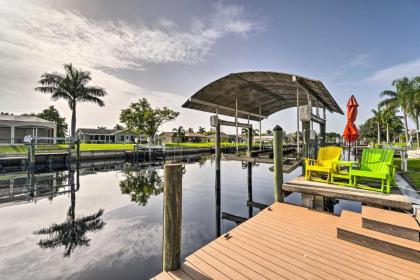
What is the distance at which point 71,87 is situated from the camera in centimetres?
2780

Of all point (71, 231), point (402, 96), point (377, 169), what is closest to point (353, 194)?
point (377, 169)

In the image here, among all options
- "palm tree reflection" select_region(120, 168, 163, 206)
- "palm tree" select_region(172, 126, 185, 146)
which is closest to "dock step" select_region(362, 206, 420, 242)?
"palm tree reflection" select_region(120, 168, 163, 206)

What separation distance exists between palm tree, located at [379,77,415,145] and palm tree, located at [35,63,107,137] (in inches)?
1851

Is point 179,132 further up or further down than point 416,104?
further down

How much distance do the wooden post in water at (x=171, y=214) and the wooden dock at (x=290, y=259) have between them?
0.55 ft

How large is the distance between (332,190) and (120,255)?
5154 millimetres

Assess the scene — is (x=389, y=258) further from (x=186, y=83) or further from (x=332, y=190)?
(x=186, y=83)

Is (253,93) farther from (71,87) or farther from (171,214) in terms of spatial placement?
(71,87)

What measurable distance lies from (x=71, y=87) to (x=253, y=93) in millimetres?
27951

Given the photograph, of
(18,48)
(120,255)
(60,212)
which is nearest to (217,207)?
(120,255)

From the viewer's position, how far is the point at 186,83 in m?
18.1

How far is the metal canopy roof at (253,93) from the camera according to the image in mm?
8348

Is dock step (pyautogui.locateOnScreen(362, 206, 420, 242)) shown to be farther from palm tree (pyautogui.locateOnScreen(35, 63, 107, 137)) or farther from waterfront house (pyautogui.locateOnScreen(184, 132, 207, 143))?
waterfront house (pyautogui.locateOnScreen(184, 132, 207, 143))

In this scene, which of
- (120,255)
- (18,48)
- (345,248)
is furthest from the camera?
(18,48)
